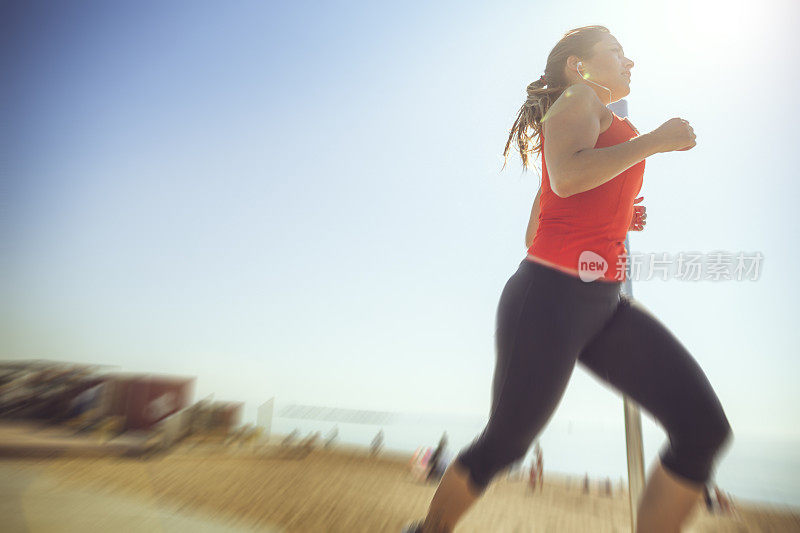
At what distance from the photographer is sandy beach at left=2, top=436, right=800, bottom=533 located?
3.25m

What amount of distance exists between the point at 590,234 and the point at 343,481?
188 inches

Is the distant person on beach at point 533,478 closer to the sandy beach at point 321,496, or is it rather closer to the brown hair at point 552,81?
the sandy beach at point 321,496

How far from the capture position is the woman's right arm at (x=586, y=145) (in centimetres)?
108

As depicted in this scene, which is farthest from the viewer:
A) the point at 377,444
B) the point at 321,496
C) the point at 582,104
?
the point at 377,444

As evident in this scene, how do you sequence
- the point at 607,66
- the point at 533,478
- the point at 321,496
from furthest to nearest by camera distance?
the point at 533,478, the point at 321,496, the point at 607,66

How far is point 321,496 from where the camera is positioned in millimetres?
3963

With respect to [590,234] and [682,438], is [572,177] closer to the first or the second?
[590,234]

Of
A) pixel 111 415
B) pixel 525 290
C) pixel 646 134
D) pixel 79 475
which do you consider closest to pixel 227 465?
pixel 79 475

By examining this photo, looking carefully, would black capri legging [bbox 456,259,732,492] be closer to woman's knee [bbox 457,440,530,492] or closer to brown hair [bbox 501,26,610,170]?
woman's knee [bbox 457,440,530,492]

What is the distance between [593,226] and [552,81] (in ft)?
1.86

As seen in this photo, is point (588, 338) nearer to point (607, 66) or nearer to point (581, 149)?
point (581, 149)

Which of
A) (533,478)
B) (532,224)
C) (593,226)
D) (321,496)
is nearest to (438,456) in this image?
(533,478)

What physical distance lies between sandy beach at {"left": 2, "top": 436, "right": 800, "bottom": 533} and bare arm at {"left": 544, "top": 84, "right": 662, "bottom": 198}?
2.19m

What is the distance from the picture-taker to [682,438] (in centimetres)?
108
